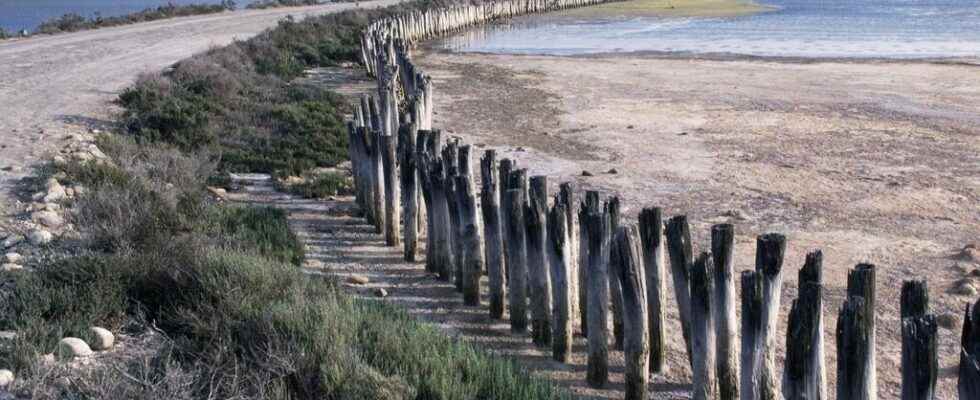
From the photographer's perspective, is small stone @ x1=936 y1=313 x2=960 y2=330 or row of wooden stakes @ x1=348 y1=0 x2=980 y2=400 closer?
row of wooden stakes @ x1=348 y1=0 x2=980 y2=400

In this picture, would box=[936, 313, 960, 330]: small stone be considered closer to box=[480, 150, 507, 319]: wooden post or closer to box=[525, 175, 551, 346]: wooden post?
box=[525, 175, 551, 346]: wooden post

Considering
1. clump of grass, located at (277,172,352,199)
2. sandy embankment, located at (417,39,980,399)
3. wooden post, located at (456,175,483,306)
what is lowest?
sandy embankment, located at (417,39,980,399)

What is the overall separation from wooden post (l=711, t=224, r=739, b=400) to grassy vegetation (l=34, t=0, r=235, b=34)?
30860 mm

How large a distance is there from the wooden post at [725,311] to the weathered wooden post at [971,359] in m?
1.61

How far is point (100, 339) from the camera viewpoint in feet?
19.3

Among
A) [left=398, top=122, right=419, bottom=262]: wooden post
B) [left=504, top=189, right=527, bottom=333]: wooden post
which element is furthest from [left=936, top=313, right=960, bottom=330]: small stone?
[left=398, top=122, right=419, bottom=262]: wooden post

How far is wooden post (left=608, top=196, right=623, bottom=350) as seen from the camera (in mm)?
6891

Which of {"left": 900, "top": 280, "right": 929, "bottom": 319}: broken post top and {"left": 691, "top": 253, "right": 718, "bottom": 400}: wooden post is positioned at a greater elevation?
{"left": 900, "top": 280, "right": 929, "bottom": 319}: broken post top

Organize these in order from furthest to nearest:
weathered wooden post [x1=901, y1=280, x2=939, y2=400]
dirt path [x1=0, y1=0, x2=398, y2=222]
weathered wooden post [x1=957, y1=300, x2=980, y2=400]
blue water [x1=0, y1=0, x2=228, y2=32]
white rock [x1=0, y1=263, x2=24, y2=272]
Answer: blue water [x1=0, y1=0, x2=228, y2=32] → dirt path [x1=0, y1=0, x2=398, y2=222] → white rock [x1=0, y1=263, x2=24, y2=272] → weathered wooden post [x1=901, y1=280, x2=939, y2=400] → weathered wooden post [x1=957, y1=300, x2=980, y2=400]

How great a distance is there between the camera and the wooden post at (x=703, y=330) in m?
5.82

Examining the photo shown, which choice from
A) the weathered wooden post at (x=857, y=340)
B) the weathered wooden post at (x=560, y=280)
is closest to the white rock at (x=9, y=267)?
the weathered wooden post at (x=560, y=280)

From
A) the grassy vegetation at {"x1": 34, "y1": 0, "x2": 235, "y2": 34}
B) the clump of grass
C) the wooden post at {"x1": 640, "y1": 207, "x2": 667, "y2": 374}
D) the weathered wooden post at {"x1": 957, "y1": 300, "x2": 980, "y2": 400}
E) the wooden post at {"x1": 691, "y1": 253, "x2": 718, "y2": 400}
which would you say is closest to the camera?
the weathered wooden post at {"x1": 957, "y1": 300, "x2": 980, "y2": 400}

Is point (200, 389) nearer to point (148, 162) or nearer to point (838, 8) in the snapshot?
point (148, 162)

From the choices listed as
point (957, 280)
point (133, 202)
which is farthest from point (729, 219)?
point (133, 202)
